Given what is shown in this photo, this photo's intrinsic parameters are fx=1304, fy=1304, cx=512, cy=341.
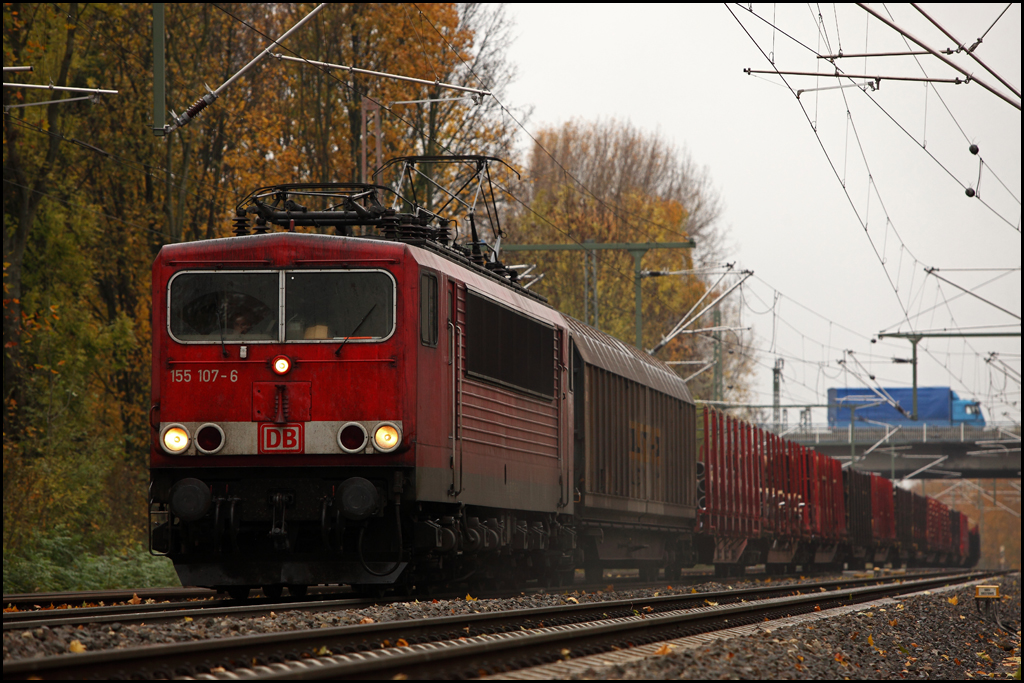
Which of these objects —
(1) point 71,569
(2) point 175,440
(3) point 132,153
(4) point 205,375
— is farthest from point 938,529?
(2) point 175,440

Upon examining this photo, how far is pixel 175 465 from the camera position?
37.2 feet

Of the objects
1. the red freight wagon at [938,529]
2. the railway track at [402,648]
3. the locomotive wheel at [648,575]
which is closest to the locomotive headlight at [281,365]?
the railway track at [402,648]

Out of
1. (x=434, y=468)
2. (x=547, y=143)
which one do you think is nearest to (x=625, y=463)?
(x=434, y=468)

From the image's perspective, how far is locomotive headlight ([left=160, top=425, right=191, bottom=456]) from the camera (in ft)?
37.1

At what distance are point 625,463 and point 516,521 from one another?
15.5ft

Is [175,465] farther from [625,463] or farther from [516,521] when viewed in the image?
[625,463]

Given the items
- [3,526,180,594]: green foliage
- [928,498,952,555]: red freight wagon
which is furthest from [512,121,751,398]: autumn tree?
[3,526,180,594]: green foliage

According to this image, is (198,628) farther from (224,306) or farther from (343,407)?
(224,306)

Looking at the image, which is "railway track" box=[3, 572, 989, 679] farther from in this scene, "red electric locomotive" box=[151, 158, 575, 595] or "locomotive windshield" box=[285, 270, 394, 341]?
"locomotive windshield" box=[285, 270, 394, 341]

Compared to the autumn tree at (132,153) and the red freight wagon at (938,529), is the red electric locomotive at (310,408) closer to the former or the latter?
the autumn tree at (132,153)

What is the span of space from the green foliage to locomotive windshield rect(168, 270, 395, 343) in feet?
21.3

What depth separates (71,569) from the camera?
59.1 feet

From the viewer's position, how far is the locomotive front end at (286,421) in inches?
441

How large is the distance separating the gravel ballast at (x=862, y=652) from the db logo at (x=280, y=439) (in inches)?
157
